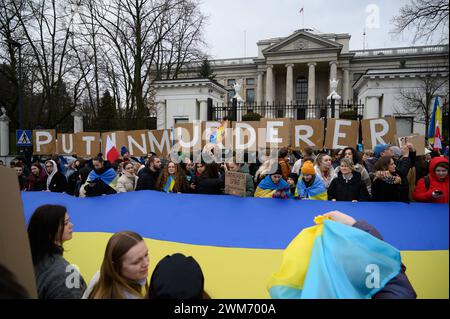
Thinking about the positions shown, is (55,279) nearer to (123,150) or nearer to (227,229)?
(227,229)

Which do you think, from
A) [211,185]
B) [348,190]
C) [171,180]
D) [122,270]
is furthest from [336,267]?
[171,180]

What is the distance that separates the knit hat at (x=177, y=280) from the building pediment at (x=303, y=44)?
2037 inches

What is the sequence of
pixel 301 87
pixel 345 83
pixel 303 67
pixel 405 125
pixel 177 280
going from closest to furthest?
pixel 177 280 < pixel 405 125 < pixel 345 83 < pixel 303 67 < pixel 301 87

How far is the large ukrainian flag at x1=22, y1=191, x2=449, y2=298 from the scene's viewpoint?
8.59 ft

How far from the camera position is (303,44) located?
4938cm

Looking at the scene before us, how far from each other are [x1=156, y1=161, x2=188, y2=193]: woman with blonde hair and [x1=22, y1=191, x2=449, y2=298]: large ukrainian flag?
2.20 ft

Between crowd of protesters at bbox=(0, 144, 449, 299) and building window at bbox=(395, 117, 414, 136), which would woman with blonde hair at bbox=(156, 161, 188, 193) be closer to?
crowd of protesters at bbox=(0, 144, 449, 299)

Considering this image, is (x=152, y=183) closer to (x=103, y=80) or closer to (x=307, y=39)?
(x=103, y=80)

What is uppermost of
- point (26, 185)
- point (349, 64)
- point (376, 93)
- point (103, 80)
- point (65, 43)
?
point (349, 64)

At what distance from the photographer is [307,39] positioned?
161 feet

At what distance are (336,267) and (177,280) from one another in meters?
0.66

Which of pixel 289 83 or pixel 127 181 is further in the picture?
pixel 289 83
